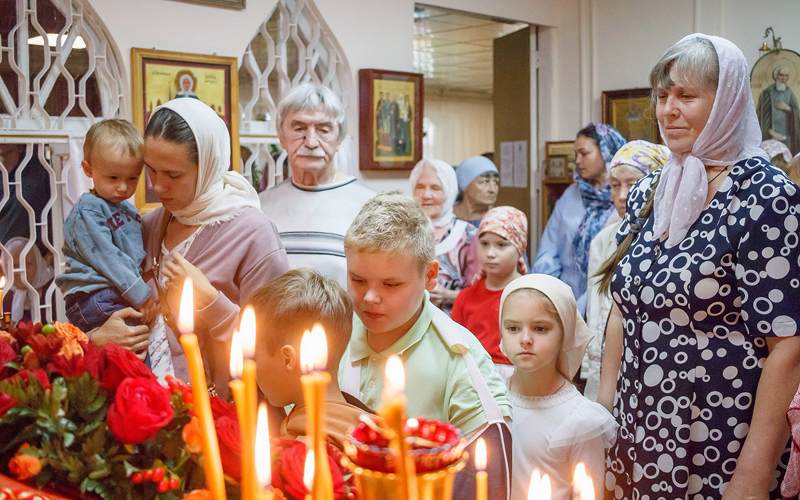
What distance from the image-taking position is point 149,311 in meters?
1.92

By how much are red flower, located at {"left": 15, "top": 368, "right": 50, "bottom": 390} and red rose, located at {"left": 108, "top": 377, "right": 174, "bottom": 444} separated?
9cm

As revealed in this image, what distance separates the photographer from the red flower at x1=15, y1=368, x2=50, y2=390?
936 millimetres

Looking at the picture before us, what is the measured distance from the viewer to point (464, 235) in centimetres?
400

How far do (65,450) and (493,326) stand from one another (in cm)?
248

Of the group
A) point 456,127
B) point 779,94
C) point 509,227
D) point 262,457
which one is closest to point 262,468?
point 262,457

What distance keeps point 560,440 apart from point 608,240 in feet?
5.05

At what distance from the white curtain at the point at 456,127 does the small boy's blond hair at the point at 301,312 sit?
1386 cm

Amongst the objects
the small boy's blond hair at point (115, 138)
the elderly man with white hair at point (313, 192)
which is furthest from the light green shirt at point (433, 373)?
the small boy's blond hair at point (115, 138)

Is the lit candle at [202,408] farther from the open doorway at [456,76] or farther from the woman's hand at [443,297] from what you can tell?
the open doorway at [456,76]

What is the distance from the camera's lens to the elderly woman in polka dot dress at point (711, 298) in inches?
66.5

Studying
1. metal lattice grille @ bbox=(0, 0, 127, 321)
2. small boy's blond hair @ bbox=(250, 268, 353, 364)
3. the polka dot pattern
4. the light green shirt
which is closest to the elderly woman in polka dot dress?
the polka dot pattern

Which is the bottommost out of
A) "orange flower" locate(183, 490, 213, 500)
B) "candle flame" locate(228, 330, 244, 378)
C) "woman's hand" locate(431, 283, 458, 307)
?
"woman's hand" locate(431, 283, 458, 307)

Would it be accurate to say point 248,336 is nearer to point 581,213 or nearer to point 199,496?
point 199,496

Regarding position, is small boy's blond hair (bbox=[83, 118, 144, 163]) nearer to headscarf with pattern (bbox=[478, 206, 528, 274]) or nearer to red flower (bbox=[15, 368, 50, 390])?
red flower (bbox=[15, 368, 50, 390])
